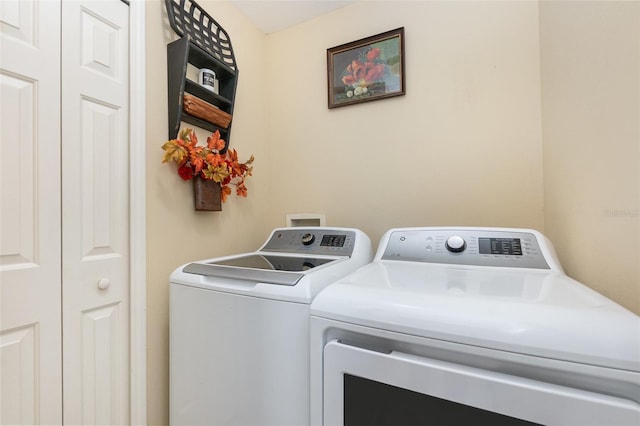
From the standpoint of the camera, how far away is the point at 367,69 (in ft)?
4.98

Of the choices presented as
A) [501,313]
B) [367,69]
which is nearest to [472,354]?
[501,313]

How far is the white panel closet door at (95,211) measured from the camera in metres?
0.88

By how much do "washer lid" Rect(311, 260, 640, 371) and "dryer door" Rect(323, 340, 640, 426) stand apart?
0.17ft

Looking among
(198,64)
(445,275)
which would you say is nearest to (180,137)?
(198,64)

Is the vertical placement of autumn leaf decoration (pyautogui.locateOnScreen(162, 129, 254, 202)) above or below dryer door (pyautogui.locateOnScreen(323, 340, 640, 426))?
above

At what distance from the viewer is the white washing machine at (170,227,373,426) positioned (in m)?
0.73

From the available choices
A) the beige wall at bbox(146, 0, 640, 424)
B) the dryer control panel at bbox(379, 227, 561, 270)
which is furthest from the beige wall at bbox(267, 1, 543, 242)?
the dryer control panel at bbox(379, 227, 561, 270)

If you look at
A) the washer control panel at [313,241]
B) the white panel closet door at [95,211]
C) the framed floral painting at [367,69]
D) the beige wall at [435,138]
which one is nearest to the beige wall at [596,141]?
the beige wall at [435,138]

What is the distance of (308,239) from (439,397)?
0.88 metres

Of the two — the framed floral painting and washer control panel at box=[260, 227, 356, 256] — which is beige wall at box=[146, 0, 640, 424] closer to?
the framed floral painting

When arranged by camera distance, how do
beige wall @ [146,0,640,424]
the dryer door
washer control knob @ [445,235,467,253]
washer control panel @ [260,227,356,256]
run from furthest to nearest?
washer control panel @ [260,227,356,256], washer control knob @ [445,235,467,253], beige wall @ [146,0,640,424], the dryer door

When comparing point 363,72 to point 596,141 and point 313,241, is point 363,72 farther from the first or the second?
point 596,141

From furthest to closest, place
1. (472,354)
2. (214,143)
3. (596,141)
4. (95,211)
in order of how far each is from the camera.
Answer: (214,143) → (95,211) → (596,141) → (472,354)

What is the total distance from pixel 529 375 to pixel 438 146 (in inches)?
43.2
